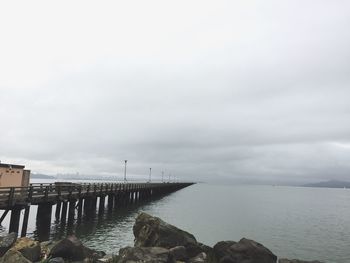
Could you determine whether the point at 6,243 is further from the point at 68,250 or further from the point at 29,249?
the point at 68,250

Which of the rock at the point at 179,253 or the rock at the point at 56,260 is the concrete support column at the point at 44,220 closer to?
the rock at the point at 56,260

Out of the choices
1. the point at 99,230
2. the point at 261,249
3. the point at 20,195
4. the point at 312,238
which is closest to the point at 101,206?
the point at 99,230

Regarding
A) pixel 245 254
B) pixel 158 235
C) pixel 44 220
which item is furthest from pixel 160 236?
pixel 44 220

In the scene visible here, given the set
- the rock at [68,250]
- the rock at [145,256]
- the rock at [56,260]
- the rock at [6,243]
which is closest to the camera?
the rock at [145,256]

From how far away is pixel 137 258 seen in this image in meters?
13.2

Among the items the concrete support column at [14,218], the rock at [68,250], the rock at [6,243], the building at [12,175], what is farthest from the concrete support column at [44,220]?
the rock at [68,250]

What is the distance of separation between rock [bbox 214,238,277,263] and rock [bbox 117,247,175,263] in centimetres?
302

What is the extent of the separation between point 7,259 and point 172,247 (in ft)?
22.9

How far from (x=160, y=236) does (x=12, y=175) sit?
56.8ft

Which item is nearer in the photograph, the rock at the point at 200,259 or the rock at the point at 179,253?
the rock at the point at 200,259

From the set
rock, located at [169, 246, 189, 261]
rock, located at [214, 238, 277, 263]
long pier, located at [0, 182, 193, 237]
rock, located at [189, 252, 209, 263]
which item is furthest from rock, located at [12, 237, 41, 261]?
long pier, located at [0, 182, 193, 237]

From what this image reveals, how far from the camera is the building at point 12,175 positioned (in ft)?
92.8

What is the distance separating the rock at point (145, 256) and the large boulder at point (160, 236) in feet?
7.96

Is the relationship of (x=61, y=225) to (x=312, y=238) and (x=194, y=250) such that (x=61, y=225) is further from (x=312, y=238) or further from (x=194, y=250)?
(x=312, y=238)
